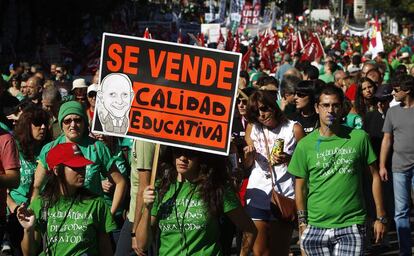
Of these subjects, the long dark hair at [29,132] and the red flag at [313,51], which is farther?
the red flag at [313,51]

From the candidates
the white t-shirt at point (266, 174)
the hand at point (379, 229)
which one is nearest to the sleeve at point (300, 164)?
the hand at point (379, 229)

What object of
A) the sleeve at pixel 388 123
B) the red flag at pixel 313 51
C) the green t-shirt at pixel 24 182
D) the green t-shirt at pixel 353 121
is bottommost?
the red flag at pixel 313 51

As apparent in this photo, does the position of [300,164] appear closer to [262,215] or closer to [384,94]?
[262,215]

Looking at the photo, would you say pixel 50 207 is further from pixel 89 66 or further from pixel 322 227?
pixel 89 66

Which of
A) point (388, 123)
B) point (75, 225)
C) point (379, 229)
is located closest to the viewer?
point (75, 225)

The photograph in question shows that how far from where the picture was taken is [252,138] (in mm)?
8242

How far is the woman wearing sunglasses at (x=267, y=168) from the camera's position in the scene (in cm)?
795

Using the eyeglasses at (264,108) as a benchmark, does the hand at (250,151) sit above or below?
below

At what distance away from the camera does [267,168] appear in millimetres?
8086

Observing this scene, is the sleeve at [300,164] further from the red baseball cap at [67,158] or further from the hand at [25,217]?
the hand at [25,217]

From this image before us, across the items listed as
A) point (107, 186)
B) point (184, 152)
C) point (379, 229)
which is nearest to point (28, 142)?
point (107, 186)

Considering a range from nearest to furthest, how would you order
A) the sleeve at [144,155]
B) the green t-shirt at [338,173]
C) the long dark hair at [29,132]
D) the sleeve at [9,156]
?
the sleeve at [9,156]
the green t-shirt at [338,173]
the sleeve at [144,155]
the long dark hair at [29,132]

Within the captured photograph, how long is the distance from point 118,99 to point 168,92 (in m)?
0.30

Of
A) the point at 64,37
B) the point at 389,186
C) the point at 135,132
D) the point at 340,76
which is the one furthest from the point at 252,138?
the point at 64,37
